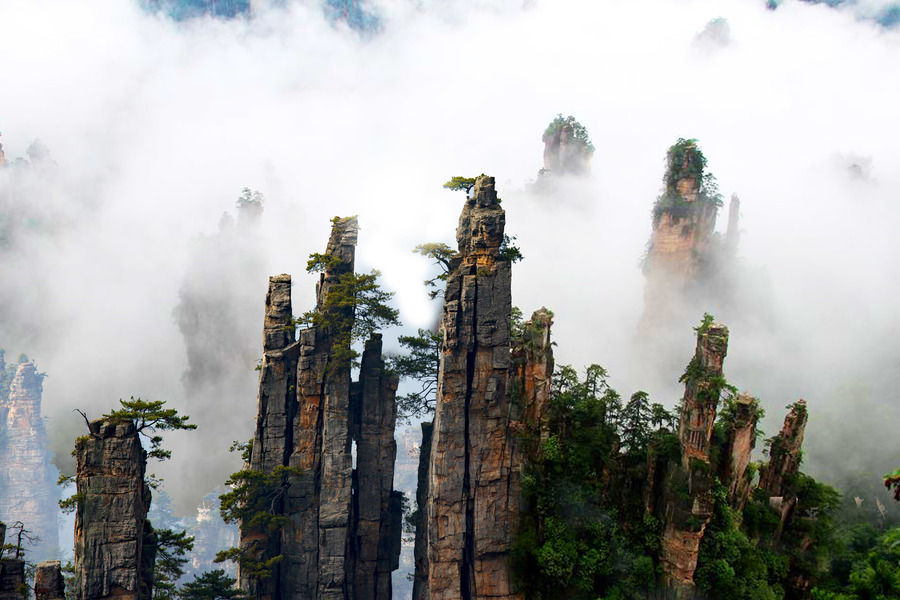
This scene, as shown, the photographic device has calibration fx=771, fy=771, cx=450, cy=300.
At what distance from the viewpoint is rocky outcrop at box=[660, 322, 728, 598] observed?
38031mm

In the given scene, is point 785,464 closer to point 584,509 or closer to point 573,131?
point 584,509

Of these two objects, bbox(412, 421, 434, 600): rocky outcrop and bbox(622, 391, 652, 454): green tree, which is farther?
bbox(412, 421, 434, 600): rocky outcrop

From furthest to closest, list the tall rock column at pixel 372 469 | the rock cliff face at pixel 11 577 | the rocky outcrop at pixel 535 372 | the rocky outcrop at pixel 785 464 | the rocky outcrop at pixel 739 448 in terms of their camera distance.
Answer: the tall rock column at pixel 372 469 → the rocky outcrop at pixel 535 372 → the rocky outcrop at pixel 785 464 → the rocky outcrop at pixel 739 448 → the rock cliff face at pixel 11 577

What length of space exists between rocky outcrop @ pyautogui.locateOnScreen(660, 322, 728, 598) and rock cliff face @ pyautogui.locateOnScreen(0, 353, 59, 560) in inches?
4754

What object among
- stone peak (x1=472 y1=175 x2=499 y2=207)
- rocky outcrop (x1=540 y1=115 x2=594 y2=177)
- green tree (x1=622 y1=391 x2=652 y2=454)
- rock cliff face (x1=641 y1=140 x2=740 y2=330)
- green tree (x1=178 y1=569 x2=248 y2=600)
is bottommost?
green tree (x1=178 y1=569 x2=248 y2=600)

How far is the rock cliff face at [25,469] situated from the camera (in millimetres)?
131000

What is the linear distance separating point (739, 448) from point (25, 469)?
132722mm

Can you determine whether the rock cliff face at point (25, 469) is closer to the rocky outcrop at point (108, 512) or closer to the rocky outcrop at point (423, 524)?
the rocky outcrop at point (423, 524)

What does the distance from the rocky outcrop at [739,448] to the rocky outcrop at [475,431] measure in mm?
12014

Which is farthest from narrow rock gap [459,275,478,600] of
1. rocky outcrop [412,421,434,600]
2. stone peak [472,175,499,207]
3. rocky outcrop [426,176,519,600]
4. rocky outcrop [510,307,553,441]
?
stone peak [472,175,499,207]

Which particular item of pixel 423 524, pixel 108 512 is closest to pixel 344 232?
pixel 423 524

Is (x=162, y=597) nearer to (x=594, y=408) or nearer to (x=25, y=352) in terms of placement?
(x=594, y=408)

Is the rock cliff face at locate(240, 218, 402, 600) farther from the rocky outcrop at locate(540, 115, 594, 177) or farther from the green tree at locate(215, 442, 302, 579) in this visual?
the rocky outcrop at locate(540, 115, 594, 177)

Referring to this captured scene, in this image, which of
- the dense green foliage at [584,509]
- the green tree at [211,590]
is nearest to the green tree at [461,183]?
the dense green foliage at [584,509]
